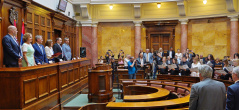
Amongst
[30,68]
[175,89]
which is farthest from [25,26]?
[175,89]

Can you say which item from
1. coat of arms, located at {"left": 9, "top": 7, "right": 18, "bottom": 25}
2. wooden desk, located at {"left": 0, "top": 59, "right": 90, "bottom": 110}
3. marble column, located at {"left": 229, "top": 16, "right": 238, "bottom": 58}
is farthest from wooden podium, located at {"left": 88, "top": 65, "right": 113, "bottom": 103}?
marble column, located at {"left": 229, "top": 16, "right": 238, "bottom": 58}

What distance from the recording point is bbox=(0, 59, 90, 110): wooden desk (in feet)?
13.2

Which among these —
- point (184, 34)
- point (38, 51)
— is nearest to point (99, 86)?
point (38, 51)

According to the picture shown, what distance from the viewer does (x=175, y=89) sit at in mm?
6297

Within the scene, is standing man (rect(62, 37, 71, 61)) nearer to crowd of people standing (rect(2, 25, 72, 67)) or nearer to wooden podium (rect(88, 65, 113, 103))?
wooden podium (rect(88, 65, 113, 103))

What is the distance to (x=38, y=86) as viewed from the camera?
15.3 ft

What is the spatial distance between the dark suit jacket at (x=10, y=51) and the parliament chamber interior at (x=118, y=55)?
18mm

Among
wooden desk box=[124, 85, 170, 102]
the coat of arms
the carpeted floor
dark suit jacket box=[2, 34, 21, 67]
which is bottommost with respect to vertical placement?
the carpeted floor

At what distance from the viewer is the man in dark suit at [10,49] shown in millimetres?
4520

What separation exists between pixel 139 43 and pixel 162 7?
240 cm

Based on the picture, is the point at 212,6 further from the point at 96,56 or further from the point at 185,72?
the point at 96,56

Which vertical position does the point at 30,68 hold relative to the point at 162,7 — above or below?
below

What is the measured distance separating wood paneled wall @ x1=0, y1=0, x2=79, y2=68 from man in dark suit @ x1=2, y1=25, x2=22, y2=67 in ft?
5.53

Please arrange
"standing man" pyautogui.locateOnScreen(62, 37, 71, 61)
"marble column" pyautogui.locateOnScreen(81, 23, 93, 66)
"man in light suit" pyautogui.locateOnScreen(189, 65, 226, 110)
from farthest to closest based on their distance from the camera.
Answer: "marble column" pyautogui.locateOnScreen(81, 23, 93, 66) < "standing man" pyautogui.locateOnScreen(62, 37, 71, 61) < "man in light suit" pyautogui.locateOnScreen(189, 65, 226, 110)
